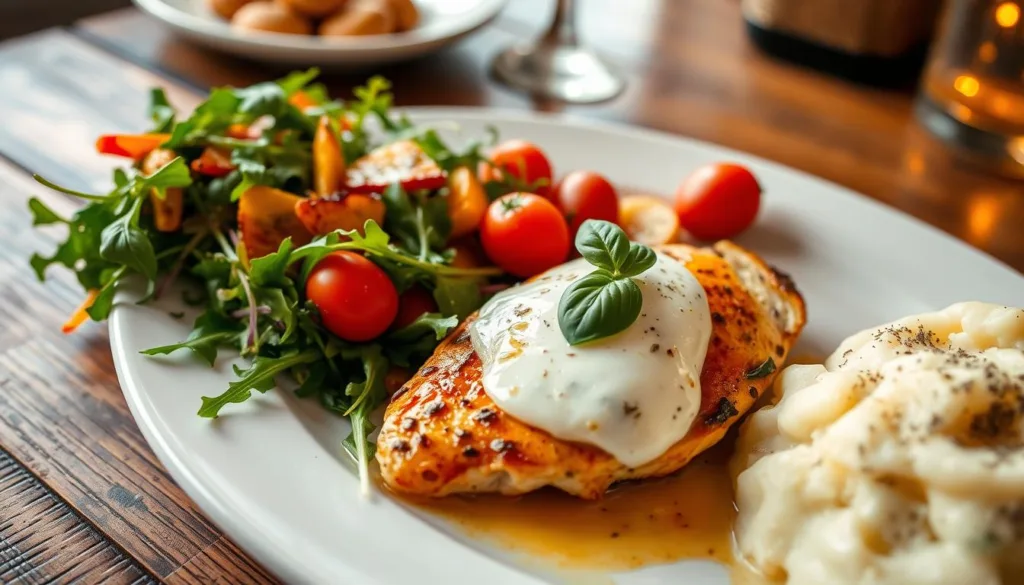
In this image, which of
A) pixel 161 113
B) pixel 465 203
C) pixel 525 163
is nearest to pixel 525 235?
pixel 465 203

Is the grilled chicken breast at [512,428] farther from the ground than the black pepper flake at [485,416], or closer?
closer

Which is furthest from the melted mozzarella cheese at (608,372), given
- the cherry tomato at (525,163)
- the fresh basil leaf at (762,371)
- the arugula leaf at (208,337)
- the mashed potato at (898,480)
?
the cherry tomato at (525,163)

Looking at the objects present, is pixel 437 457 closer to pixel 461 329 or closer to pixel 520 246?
pixel 461 329

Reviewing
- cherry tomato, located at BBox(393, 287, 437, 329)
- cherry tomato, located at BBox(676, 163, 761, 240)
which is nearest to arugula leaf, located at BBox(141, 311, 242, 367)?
cherry tomato, located at BBox(393, 287, 437, 329)

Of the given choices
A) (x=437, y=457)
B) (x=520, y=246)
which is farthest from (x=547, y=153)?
(x=437, y=457)

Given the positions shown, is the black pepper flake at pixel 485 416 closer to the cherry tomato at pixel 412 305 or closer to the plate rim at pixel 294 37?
the cherry tomato at pixel 412 305

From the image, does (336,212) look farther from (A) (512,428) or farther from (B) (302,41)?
(B) (302,41)
